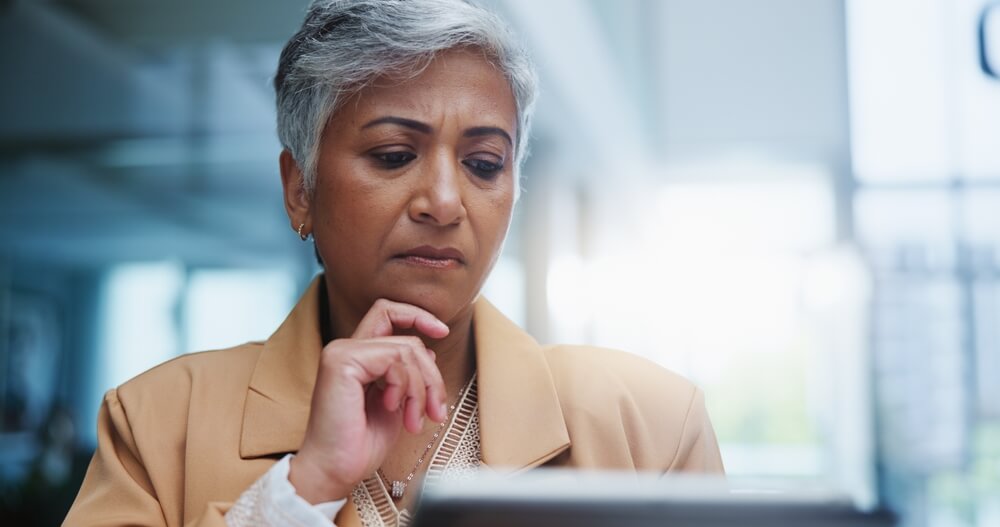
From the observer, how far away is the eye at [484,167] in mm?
1190

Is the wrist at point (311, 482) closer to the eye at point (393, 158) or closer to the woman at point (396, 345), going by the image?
the woman at point (396, 345)

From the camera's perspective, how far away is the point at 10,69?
4906 mm

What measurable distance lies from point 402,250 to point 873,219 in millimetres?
5227

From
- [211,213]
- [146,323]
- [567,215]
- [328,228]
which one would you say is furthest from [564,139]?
[328,228]

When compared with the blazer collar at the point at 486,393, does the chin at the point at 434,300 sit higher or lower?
higher

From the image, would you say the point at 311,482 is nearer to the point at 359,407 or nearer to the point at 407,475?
the point at 359,407

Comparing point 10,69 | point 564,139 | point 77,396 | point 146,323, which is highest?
point 10,69

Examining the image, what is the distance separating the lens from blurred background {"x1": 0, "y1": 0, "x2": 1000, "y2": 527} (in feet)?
17.3

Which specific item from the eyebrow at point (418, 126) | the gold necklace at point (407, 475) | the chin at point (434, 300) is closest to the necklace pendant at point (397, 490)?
the gold necklace at point (407, 475)

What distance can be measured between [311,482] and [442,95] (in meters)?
0.46

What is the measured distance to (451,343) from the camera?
1322 mm

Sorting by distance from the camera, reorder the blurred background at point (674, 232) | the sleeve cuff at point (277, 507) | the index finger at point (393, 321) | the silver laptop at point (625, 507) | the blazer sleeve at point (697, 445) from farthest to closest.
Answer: the blurred background at point (674, 232) < the blazer sleeve at point (697, 445) < the index finger at point (393, 321) < the sleeve cuff at point (277, 507) < the silver laptop at point (625, 507)

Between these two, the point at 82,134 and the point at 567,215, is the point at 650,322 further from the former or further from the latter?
the point at 82,134

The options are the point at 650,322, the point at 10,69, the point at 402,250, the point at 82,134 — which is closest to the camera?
the point at 402,250
